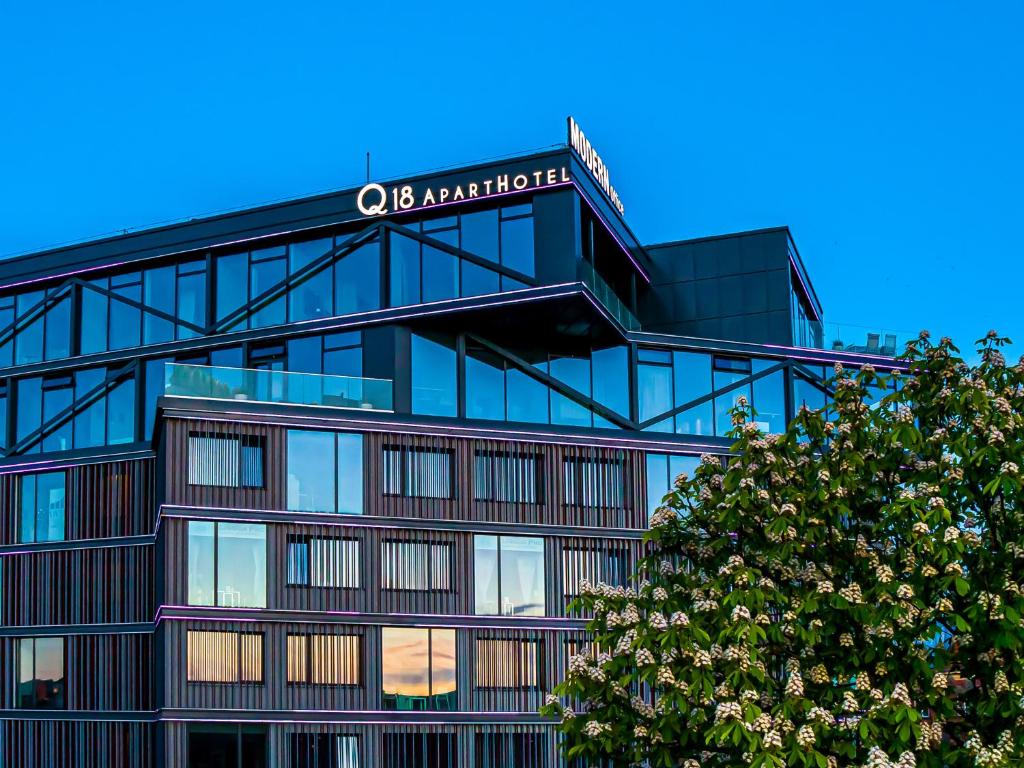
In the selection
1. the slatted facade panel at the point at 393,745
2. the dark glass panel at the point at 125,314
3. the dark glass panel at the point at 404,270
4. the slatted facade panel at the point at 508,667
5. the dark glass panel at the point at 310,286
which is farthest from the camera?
the dark glass panel at the point at 125,314

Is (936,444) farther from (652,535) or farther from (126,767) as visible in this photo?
(126,767)

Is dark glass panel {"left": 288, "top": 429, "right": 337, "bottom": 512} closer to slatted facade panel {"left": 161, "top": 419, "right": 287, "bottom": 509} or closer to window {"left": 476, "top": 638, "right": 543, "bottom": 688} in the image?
slatted facade panel {"left": 161, "top": 419, "right": 287, "bottom": 509}

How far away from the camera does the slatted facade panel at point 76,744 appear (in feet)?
197

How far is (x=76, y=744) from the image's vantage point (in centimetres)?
6172

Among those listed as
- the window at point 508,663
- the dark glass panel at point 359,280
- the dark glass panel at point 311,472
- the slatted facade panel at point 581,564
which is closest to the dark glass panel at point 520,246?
the dark glass panel at point 359,280

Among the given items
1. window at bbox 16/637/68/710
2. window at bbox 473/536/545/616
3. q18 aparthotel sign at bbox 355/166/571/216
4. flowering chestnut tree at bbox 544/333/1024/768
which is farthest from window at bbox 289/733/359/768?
flowering chestnut tree at bbox 544/333/1024/768

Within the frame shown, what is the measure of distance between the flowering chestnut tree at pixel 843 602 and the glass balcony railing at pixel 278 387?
24497mm

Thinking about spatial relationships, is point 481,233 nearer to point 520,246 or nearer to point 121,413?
point 520,246

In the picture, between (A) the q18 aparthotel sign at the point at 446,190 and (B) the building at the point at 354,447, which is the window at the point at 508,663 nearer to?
(B) the building at the point at 354,447

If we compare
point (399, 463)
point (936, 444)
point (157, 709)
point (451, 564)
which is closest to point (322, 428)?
point (399, 463)

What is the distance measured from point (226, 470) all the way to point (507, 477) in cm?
1042

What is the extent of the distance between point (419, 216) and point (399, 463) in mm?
9366

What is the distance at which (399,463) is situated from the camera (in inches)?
2325

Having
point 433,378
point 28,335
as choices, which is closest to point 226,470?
point 433,378
